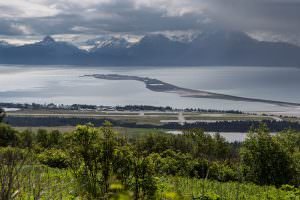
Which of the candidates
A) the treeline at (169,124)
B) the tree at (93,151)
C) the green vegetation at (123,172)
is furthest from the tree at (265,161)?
the treeline at (169,124)

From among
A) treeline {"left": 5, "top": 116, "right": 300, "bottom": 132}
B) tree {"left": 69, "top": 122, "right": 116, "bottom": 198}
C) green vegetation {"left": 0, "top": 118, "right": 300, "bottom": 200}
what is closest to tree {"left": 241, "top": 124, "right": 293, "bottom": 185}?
green vegetation {"left": 0, "top": 118, "right": 300, "bottom": 200}

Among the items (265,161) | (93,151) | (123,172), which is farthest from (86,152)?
(265,161)

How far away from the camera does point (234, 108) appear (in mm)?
167875

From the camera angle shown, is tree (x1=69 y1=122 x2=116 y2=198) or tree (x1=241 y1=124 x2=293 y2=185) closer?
tree (x1=69 y1=122 x2=116 y2=198)

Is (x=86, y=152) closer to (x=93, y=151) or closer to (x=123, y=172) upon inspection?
(x=93, y=151)

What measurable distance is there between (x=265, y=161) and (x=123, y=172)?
18.0m

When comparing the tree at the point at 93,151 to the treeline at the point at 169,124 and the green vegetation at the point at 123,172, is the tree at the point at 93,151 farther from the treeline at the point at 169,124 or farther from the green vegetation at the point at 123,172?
the treeline at the point at 169,124

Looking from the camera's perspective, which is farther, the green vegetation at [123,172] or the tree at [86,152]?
the tree at [86,152]

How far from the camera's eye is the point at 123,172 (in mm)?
7609

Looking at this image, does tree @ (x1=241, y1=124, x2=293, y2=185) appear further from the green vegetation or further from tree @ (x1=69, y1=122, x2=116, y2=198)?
tree @ (x1=69, y1=122, x2=116, y2=198)

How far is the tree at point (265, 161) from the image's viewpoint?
23547 mm

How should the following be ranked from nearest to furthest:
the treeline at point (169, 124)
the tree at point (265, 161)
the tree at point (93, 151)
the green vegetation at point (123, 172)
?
the green vegetation at point (123, 172) < the tree at point (93, 151) < the tree at point (265, 161) < the treeline at point (169, 124)

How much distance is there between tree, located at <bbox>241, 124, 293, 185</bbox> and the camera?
23.5 metres

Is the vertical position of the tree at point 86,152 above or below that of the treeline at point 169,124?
above
